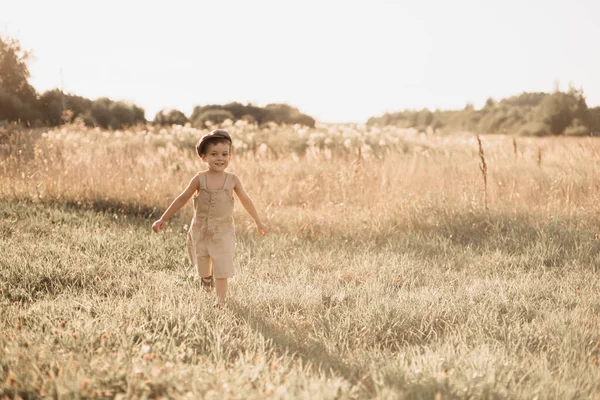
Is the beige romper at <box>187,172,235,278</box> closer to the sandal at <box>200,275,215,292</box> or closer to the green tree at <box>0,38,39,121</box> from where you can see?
the sandal at <box>200,275,215,292</box>

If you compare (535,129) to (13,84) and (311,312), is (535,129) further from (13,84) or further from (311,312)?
(311,312)

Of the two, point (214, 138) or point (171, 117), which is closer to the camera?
point (214, 138)

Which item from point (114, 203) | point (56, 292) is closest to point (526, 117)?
point (114, 203)

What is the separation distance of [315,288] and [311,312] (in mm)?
478

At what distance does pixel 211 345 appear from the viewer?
100 inches


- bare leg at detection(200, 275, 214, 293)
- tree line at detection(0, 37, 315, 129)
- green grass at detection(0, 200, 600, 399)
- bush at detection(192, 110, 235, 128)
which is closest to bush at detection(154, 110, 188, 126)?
tree line at detection(0, 37, 315, 129)

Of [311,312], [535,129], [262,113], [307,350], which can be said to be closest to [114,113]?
[262,113]

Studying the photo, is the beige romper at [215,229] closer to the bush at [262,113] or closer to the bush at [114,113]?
the bush at [262,113]

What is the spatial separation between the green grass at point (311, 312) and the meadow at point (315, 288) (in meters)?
0.02

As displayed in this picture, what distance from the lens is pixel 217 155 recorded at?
3.29 m

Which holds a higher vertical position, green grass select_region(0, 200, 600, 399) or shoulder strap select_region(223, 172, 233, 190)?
shoulder strap select_region(223, 172, 233, 190)

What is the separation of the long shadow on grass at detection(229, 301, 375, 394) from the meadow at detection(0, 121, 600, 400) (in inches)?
0.5

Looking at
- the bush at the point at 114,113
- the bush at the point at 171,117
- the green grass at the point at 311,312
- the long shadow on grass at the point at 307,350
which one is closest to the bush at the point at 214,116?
the bush at the point at 171,117

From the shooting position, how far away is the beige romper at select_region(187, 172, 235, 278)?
3297 millimetres
